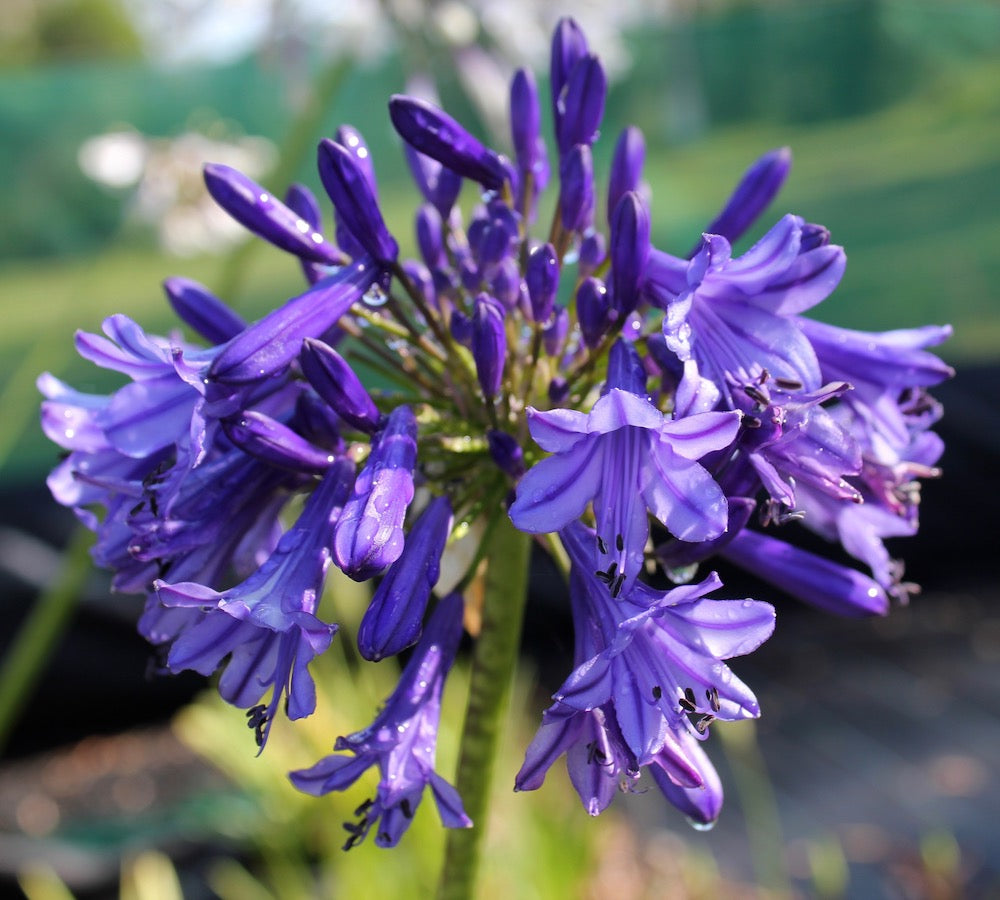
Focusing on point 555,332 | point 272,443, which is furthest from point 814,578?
point 272,443

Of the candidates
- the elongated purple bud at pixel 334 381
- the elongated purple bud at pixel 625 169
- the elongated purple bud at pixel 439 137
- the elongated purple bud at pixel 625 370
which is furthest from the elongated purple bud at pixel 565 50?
the elongated purple bud at pixel 334 381

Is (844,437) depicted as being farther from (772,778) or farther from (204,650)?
(772,778)

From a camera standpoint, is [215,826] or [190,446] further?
[215,826]

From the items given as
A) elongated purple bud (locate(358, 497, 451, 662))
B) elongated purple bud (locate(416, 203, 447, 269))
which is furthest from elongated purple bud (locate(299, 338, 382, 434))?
elongated purple bud (locate(416, 203, 447, 269))

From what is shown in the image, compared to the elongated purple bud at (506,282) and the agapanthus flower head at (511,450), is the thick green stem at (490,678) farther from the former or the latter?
the elongated purple bud at (506,282)

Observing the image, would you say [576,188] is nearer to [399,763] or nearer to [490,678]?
[490,678]

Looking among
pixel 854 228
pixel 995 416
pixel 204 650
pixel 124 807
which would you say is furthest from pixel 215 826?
pixel 854 228
